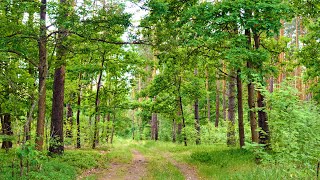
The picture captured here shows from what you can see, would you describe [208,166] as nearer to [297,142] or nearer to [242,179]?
[242,179]

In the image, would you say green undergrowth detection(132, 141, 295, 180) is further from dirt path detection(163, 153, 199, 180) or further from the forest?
dirt path detection(163, 153, 199, 180)

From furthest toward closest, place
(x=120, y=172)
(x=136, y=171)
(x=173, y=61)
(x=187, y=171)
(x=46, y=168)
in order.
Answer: (x=173, y=61) < (x=136, y=171) < (x=120, y=172) < (x=187, y=171) < (x=46, y=168)

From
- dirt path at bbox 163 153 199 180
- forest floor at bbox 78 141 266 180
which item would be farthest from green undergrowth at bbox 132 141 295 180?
→ dirt path at bbox 163 153 199 180

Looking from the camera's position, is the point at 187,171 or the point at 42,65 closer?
the point at 42,65

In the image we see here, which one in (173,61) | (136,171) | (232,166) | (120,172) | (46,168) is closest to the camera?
(46,168)

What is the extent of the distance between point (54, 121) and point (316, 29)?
537 inches

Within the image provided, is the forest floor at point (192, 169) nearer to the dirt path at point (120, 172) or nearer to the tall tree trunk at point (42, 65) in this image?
the dirt path at point (120, 172)

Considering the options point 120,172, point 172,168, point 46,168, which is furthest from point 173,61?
point 46,168

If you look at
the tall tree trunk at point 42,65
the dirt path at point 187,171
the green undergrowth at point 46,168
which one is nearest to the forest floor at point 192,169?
the dirt path at point 187,171

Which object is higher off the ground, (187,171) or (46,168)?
(46,168)

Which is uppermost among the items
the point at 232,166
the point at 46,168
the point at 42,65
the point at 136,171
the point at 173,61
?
the point at 173,61

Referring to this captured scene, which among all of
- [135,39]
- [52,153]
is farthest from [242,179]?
[52,153]

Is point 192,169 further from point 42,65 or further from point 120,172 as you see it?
point 42,65

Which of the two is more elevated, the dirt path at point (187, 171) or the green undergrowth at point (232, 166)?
the green undergrowth at point (232, 166)
